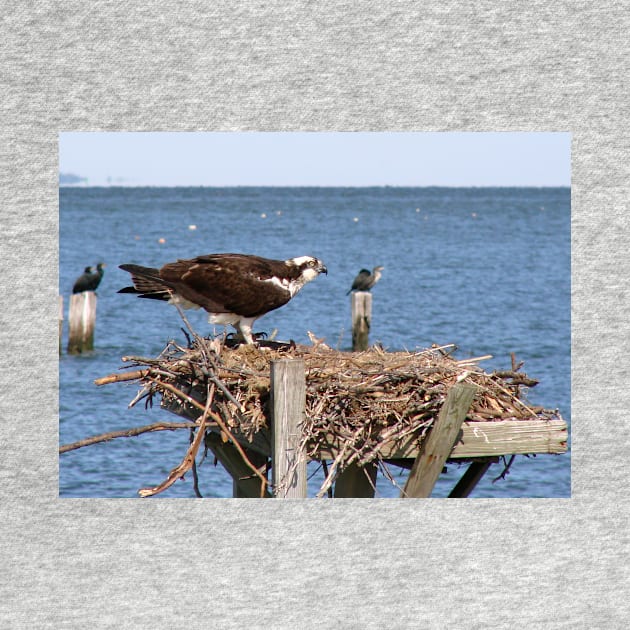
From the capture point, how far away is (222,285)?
6426 millimetres

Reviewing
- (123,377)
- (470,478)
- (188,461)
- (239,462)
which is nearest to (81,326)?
(239,462)

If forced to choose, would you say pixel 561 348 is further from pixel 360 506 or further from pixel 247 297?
pixel 360 506

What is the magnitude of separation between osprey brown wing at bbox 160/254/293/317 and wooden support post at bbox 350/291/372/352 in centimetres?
952

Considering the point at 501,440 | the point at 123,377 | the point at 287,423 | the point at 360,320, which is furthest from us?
the point at 360,320

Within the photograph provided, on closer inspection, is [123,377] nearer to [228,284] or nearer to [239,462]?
[239,462]

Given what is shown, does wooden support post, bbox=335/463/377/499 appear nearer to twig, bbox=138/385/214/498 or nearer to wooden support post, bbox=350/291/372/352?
twig, bbox=138/385/214/498

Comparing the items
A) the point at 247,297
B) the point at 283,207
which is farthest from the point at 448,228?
the point at 247,297

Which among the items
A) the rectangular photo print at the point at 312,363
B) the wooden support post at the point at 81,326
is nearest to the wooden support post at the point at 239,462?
the rectangular photo print at the point at 312,363

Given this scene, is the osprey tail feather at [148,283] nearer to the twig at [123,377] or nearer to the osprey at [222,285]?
the osprey at [222,285]

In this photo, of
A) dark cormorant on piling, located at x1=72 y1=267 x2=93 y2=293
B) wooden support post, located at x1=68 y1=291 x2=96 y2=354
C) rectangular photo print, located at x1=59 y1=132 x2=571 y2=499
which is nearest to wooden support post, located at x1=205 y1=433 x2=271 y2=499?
rectangular photo print, located at x1=59 y1=132 x2=571 y2=499

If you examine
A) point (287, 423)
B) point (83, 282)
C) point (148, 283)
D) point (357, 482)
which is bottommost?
point (357, 482)

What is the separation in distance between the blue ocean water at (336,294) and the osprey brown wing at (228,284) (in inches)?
20.2

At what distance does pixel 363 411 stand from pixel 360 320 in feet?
36.1

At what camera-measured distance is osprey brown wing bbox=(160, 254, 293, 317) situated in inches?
252
